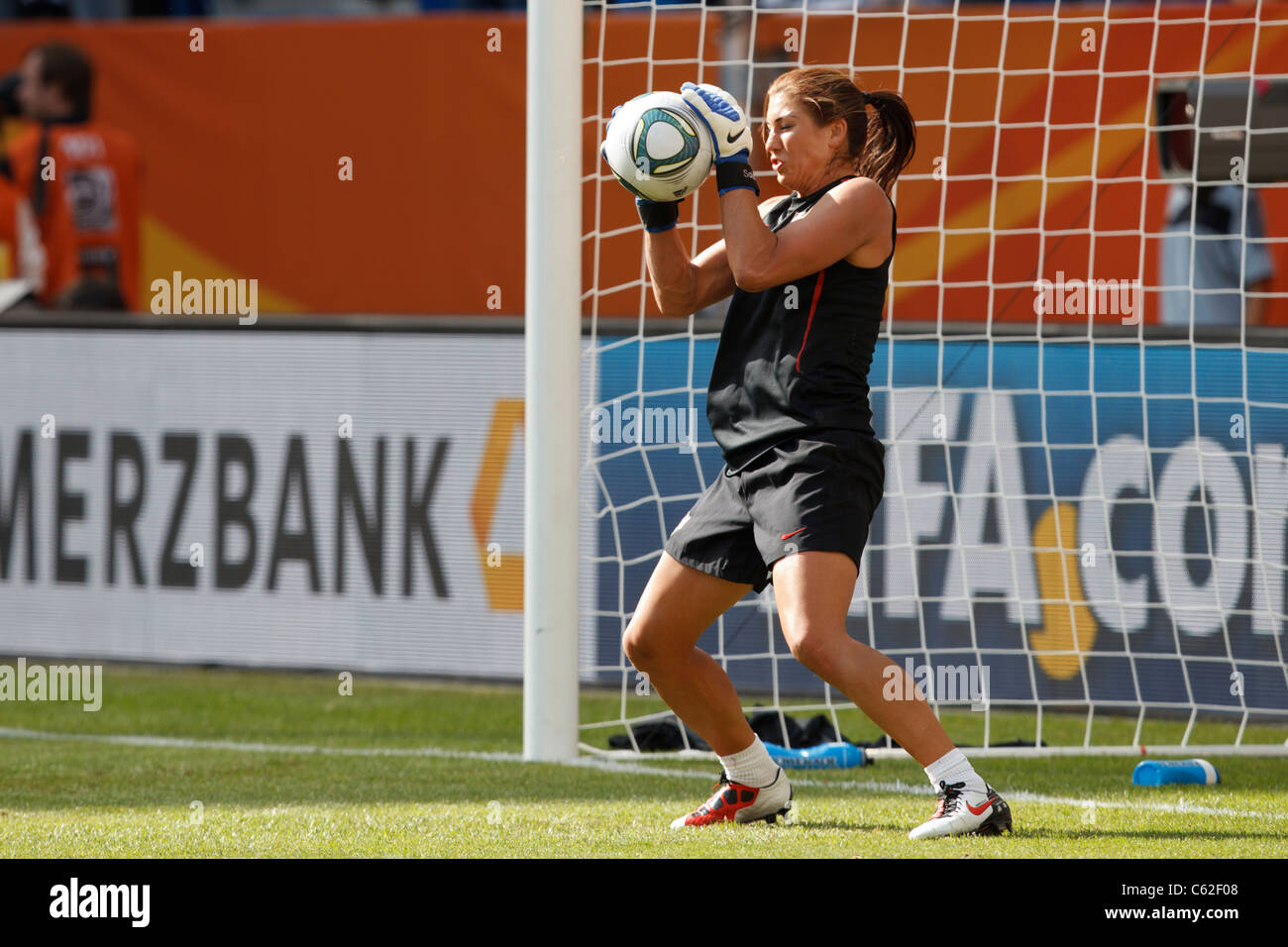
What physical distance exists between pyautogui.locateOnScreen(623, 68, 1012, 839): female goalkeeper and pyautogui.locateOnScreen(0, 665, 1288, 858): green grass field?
35 centimetres

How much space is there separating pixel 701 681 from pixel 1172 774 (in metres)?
1.84

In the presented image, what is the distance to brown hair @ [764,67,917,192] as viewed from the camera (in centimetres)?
439

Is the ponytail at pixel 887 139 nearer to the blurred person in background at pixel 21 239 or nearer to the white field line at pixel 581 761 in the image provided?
the white field line at pixel 581 761

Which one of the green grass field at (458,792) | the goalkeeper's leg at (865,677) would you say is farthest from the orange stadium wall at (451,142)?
the goalkeeper's leg at (865,677)

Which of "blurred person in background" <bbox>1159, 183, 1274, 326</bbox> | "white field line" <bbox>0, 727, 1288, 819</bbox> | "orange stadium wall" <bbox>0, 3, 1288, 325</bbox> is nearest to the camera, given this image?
"white field line" <bbox>0, 727, 1288, 819</bbox>

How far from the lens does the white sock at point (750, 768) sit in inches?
184

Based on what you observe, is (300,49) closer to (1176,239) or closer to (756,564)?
(1176,239)

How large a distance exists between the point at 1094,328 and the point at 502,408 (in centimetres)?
256

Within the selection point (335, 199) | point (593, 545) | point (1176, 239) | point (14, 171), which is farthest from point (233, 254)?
point (1176, 239)

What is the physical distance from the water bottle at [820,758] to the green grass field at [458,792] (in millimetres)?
105

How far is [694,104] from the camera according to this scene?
14.3 feet

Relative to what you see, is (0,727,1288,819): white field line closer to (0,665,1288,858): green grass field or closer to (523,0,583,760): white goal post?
(0,665,1288,858): green grass field

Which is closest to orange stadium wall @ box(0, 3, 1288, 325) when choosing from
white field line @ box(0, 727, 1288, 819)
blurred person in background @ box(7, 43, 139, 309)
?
blurred person in background @ box(7, 43, 139, 309)

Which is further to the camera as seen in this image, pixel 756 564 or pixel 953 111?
pixel 953 111
